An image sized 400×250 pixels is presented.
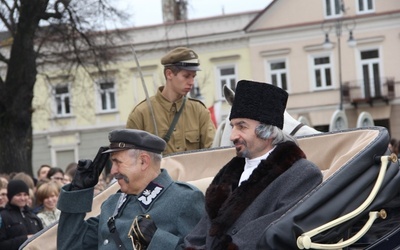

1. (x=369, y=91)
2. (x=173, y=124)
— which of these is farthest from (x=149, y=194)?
(x=369, y=91)

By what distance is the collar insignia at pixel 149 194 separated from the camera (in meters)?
5.96

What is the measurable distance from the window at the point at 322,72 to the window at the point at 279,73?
1.32 m

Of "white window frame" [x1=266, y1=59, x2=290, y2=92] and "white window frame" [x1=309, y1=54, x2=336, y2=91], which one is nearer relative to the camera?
"white window frame" [x1=309, y1=54, x2=336, y2=91]

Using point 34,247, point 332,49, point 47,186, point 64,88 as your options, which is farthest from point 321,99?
point 34,247

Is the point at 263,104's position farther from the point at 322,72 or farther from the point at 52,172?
the point at 322,72

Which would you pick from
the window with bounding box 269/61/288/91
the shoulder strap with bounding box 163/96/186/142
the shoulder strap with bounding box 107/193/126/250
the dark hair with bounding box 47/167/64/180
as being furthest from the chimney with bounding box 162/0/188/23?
the shoulder strap with bounding box 107/193/126/250

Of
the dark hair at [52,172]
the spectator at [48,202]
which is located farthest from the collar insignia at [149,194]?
the dark hair at [52,172]

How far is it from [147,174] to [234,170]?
74 cm

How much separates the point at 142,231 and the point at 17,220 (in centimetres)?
393

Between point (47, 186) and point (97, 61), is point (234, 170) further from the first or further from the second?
point (97, 61)

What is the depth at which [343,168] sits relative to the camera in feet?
16.4

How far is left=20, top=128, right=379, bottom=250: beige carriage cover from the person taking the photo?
18.5ft

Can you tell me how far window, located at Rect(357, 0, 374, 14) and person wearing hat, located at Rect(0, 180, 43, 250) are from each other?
33.0 metres

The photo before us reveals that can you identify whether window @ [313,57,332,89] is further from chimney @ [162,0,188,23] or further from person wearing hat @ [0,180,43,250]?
person wearing hat @ [0,180,43,250]
